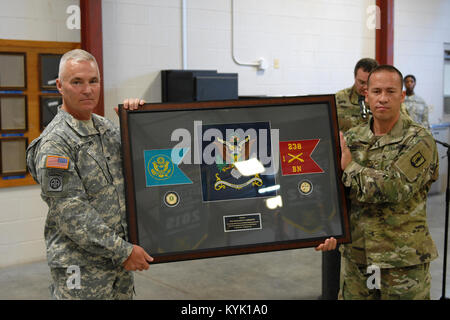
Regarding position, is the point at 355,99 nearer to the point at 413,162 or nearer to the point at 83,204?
the point at 413,162

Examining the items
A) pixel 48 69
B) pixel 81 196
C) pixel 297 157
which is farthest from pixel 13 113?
pixel 297 157

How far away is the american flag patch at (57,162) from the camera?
196cm

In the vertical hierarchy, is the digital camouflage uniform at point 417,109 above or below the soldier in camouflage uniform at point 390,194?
above

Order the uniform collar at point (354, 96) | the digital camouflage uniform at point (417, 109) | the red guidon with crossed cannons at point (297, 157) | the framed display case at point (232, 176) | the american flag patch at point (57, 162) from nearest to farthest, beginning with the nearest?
the american flag patch at point (57, 162) < the framed display case at point (232, 176) < the red guidon with crossed cannons at point (297, 157) < the uniform collar at point (354, 96) < the digital camouflage uniform at point (417, 109)

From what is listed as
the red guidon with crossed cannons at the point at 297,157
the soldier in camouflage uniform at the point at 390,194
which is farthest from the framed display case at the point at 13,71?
the soldier in camouflage uniform at the point at 390,194

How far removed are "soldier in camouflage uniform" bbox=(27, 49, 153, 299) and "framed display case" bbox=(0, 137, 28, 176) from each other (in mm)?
2977

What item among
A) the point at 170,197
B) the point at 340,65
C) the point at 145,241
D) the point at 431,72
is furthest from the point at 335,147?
the point at 431,72

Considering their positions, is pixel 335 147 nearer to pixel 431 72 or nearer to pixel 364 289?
pixel 364 289

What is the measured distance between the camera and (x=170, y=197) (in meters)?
2.31

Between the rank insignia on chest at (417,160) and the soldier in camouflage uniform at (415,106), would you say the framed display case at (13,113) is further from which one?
the soldier in camouflage uniform at (415,106)

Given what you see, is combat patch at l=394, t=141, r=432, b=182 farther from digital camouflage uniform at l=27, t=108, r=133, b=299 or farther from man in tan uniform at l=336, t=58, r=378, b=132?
digital camouflage uniform at l=27, t=108, r=133, b=299

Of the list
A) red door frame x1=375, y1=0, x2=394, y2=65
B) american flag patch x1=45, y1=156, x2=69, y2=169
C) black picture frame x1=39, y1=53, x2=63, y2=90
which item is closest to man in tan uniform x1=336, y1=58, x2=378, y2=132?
american flag patch x1=45, y1=156, x2=69, y2=169

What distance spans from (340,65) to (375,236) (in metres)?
5.03
